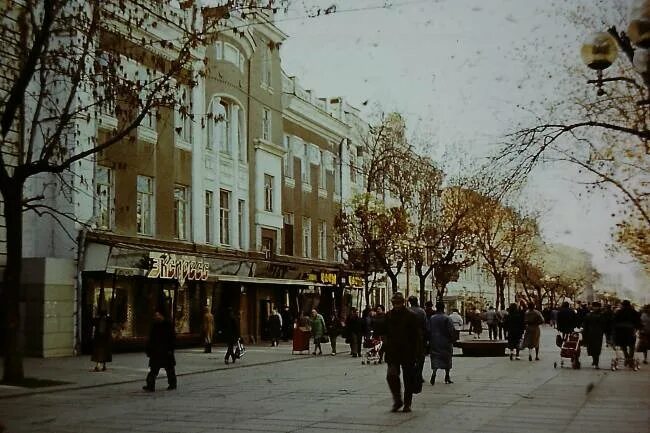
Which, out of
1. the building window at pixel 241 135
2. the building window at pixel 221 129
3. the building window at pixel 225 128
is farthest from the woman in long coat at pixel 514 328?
the building window at pixel 241 135

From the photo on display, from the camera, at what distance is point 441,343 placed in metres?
18.4

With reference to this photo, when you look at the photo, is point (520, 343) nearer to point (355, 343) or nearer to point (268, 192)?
point (355, 343)

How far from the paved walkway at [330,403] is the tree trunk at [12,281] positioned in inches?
53.5

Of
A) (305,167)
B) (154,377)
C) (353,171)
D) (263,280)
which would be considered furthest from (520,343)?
(353,171)

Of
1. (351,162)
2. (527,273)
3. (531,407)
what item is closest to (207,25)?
(531,407)

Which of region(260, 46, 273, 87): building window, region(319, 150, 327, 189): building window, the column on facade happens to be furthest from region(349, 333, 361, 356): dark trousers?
region(319, 150, 327, 189): building window

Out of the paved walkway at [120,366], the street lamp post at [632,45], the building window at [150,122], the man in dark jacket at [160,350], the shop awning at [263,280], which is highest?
the building window at [150,122]

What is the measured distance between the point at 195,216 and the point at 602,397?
22.7m

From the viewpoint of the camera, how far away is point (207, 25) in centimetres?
1967

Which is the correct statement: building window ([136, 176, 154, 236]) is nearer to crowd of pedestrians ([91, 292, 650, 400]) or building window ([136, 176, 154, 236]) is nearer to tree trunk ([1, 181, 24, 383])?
crowd of pedestrians ([91, 292, 650, 400])

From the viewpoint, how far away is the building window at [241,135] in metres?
39.7

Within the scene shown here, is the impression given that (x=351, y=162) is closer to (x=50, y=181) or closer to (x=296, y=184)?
(x=296, y=184)

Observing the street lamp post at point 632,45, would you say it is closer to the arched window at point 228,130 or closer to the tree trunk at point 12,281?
the tree trunk at point 12,281

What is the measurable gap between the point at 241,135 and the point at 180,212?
6.49 m
